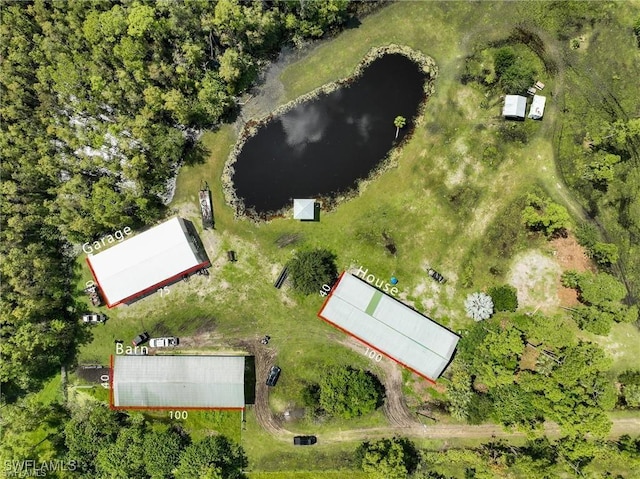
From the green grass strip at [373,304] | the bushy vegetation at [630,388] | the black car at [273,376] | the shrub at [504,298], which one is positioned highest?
the shrub at [504,298]

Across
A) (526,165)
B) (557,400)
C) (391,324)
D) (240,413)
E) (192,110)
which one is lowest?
(240,413)

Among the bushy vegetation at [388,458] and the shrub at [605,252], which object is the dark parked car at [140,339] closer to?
the bushy vegetation at [388,458]

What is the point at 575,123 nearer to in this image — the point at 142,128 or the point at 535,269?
the point at 535,269

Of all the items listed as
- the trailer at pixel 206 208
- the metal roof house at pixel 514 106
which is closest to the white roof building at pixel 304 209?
the trailer at pixel 206 208

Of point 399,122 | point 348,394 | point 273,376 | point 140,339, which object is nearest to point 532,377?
point 348,394

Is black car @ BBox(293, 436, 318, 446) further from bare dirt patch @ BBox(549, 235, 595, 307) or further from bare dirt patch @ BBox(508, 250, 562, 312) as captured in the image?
bare dirt patch @ BBox(549, 235, 595, 307)

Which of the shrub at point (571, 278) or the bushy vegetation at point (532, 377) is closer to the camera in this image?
the bushy vegetation at point (532, 377)

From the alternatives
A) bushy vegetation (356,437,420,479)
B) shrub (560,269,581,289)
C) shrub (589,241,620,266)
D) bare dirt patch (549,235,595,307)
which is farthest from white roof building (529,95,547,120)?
bushy vegetation (356,437,420,479)

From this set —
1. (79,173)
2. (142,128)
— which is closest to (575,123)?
(142,128)
